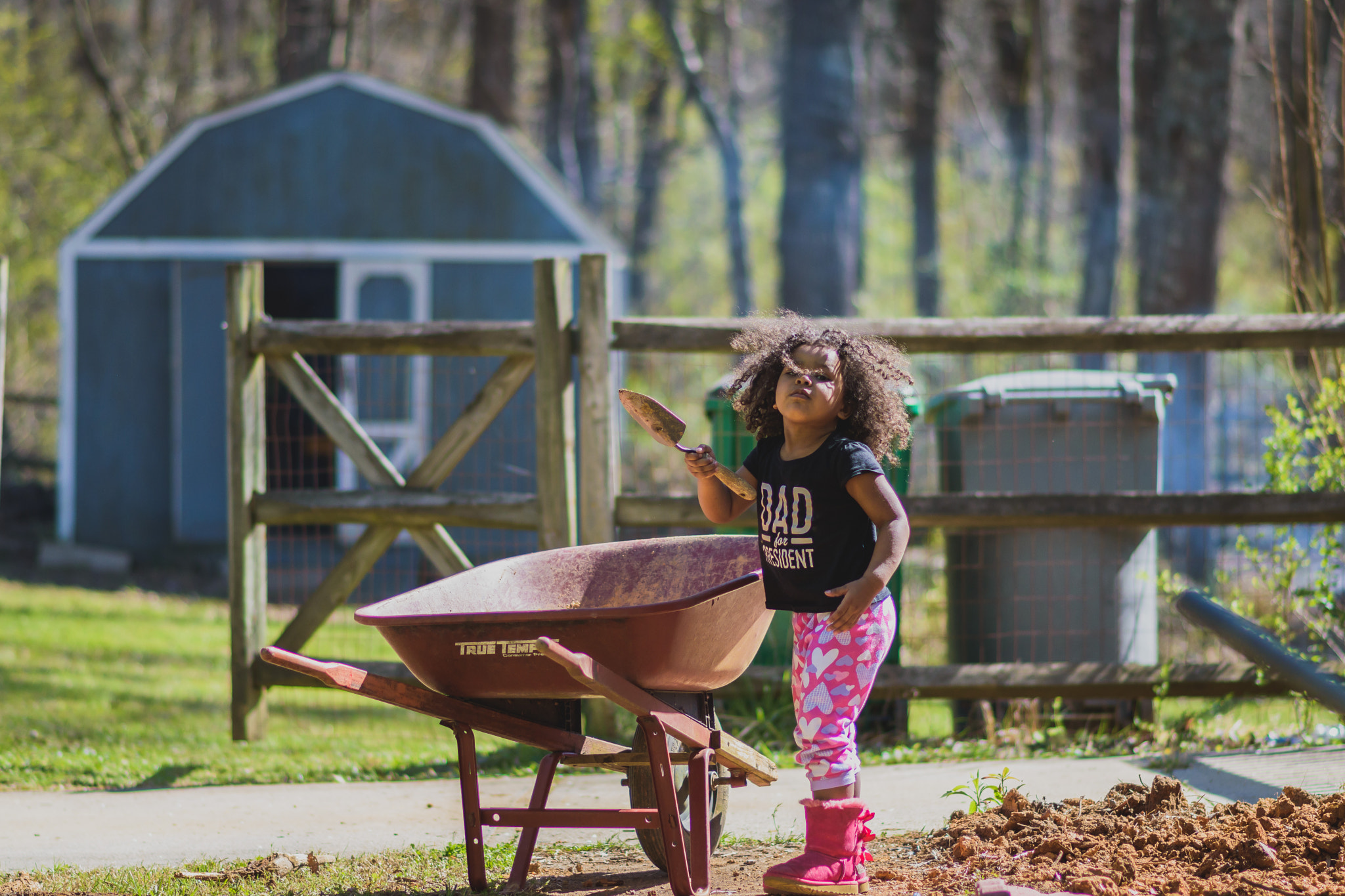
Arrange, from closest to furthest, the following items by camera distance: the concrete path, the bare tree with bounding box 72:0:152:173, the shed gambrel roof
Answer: the concrete path
the shed gambrel roof
the bare tree with bounding box 72:0:152:173

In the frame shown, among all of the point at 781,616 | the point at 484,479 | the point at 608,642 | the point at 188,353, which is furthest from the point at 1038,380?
the point at 188,353

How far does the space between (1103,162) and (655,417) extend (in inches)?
603

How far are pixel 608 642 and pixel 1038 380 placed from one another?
297 centimetres

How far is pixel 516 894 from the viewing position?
11.3ft

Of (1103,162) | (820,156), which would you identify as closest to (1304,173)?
(820,156)

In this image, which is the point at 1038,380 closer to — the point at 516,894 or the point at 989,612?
the point at 989,612

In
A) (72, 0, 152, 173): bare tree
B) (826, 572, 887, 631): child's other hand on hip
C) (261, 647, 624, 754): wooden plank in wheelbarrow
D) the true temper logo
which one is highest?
(72, 0, 152, 173): bare tree

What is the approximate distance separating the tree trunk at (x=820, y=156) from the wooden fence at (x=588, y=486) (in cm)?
684

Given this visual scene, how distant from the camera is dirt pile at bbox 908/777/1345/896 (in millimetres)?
3078

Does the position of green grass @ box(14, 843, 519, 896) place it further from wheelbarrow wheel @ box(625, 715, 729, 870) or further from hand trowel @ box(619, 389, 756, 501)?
hand trowel @ box(619, 389, 756, 501)

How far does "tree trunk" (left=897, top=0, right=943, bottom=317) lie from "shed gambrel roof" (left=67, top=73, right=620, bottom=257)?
11.8 metres

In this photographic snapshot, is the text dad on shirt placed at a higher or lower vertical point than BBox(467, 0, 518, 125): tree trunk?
lower

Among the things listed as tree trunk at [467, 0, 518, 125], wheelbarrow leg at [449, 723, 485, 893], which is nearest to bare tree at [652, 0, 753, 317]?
tree trunk at [467, 0, 518, 125]

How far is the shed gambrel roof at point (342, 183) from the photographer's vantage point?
1119cm
